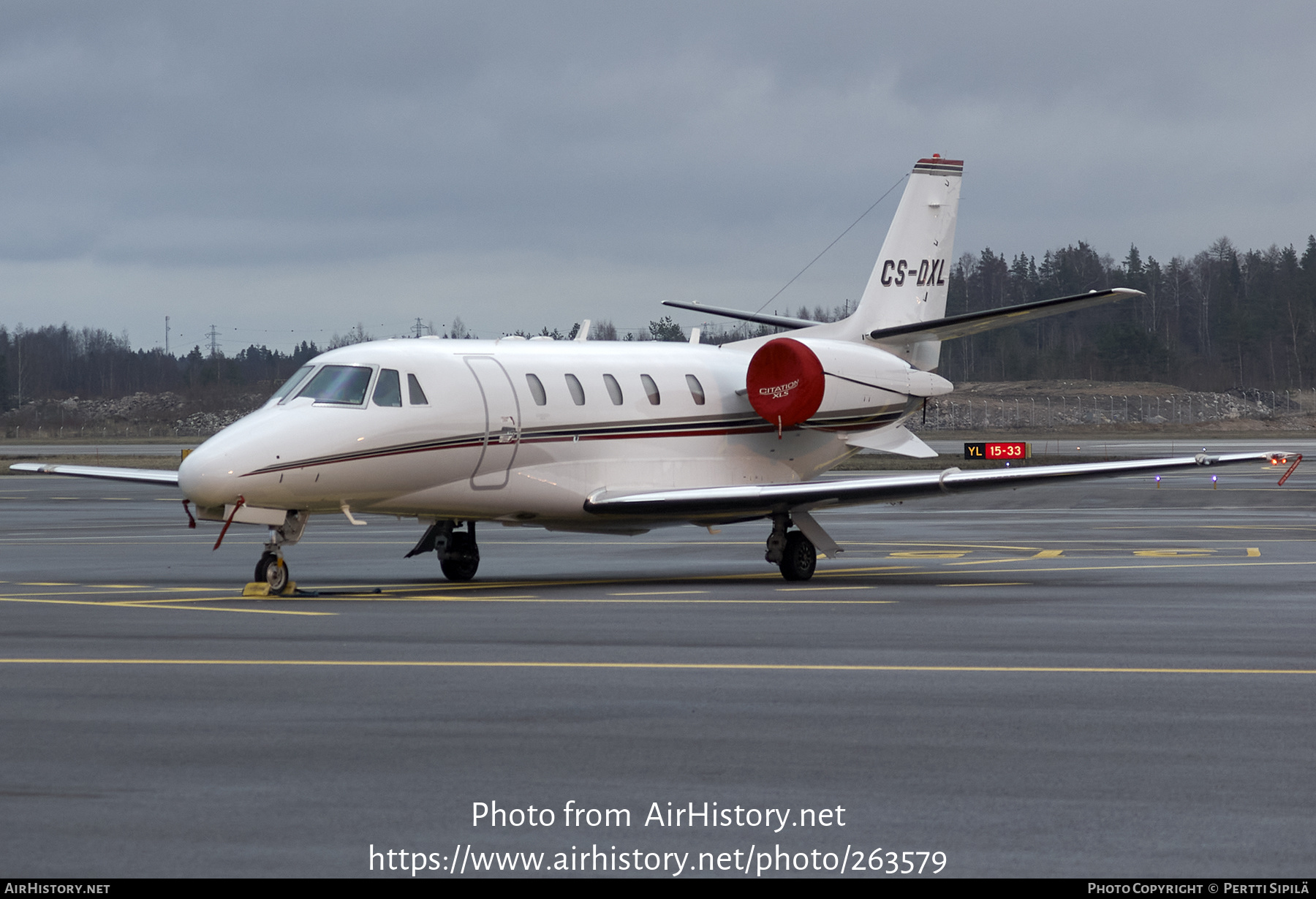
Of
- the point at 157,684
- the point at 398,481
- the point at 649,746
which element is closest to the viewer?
the point at 649,746

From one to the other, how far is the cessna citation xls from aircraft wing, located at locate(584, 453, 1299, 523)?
0.04m

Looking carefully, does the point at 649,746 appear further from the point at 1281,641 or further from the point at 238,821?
the point at 1281,641

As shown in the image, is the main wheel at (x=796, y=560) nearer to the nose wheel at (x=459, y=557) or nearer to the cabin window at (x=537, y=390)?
the cabin window at (x=537, y=390)

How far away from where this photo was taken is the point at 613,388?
20.3m

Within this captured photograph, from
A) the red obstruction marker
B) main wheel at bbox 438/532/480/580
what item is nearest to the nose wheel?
main wheel at bbox 438/532/480/580

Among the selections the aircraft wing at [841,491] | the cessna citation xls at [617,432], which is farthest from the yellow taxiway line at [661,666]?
the aircraft wing at [841,491]

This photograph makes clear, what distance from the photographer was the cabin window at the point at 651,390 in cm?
2067

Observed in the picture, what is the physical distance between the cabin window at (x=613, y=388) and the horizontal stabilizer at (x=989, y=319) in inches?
186

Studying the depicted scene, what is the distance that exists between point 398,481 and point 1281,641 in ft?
32.9

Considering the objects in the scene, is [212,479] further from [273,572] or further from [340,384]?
[340,384]

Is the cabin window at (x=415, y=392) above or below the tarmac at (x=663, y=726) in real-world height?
above

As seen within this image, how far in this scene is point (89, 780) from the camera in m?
7.18

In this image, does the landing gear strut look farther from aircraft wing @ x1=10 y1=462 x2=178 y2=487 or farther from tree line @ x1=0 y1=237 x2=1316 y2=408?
tree line @ x1=0 y1=237 x2=1316 y2=408
